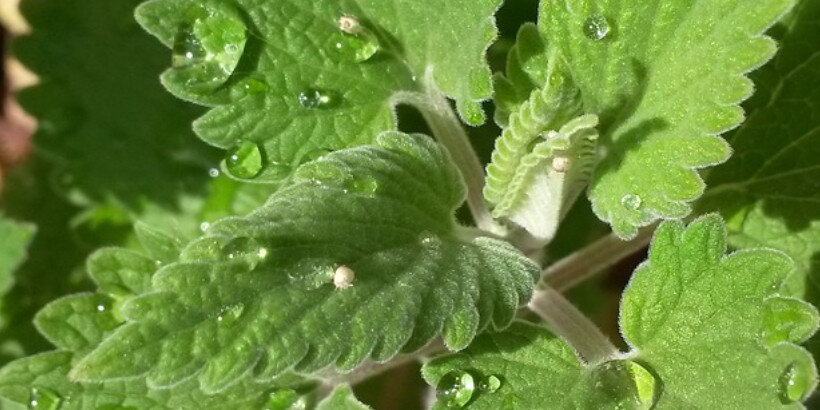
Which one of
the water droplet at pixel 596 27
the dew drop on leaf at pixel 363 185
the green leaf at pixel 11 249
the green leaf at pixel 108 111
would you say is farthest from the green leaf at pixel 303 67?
the green leaf at pixel 11 249

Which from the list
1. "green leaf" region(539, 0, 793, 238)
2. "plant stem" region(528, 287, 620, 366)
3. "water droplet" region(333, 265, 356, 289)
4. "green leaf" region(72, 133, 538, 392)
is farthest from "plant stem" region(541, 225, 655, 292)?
"water droplet" region(333, 265, 356, 289)

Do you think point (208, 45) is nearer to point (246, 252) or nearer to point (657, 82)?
point (246, 252)

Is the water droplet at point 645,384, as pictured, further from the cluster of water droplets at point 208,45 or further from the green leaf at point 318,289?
the cluster of water droplets at point 208,45

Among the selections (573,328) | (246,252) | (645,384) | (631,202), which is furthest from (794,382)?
(246,252)

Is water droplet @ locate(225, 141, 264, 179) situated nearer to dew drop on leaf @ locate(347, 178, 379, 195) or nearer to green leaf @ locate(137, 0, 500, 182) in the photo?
green leaf @ locate(137, 0, 500, 182)

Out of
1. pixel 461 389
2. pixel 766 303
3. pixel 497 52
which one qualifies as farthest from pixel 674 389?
pixel 497 52
